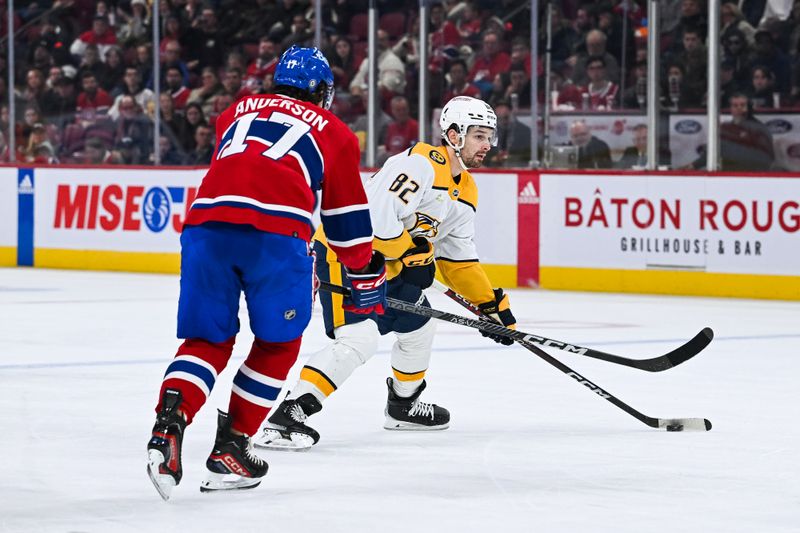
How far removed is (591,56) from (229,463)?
7574 millimetres

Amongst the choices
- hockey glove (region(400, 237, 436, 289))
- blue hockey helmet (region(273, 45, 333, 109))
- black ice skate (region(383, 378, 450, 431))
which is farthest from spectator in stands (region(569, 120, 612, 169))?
blue hockey helmet (region(273, 45, 333, 109))

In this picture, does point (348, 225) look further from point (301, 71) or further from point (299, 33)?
point (299, 33)

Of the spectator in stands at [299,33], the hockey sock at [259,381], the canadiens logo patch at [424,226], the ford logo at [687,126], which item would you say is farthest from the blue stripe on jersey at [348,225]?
the spectator in stands at [299,33]

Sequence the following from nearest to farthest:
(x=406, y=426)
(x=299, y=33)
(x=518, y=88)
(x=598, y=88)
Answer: (x=406, y=426) < (x=598, y=88) < (x=518, y=88) < (x=299, y=33)

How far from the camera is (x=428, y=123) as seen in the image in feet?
38.5

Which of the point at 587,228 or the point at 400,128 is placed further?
the point at 400,128

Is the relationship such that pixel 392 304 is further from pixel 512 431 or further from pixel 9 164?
pixel 9 164

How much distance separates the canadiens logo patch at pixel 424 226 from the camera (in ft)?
17.0

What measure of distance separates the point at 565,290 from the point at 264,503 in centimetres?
752

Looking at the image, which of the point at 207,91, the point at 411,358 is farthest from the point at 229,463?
the point at 207,91

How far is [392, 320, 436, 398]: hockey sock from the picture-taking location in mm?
5258

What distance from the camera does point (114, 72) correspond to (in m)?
13.5

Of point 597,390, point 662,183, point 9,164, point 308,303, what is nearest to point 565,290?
point 662,183

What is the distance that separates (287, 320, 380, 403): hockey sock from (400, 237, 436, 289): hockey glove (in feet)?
1.19
